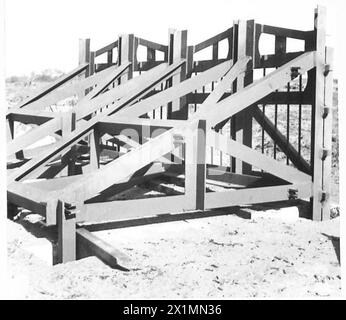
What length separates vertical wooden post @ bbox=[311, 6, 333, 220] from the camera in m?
6.22

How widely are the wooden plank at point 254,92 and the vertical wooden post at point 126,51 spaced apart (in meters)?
3.57

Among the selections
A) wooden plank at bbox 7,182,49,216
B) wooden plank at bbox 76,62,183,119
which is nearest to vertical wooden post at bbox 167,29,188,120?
wooden plank at bbox 76,62,183,119

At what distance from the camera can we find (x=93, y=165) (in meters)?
6.23

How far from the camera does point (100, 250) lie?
4305 mm

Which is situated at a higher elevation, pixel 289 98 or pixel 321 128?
pixel 289 98

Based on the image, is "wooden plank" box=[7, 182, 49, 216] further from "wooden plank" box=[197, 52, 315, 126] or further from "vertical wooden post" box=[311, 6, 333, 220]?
"vertical wooden post" box=[311, 6, 333, 220]

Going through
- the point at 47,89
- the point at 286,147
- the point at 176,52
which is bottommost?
the point at 286,147

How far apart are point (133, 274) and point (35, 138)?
2805 millimetres

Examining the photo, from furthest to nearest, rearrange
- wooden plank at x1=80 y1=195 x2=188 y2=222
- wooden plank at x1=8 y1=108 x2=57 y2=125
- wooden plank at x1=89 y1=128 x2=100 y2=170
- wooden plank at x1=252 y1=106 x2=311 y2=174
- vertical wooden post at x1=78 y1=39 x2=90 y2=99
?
vertical wooden post at x1=78 y1=39 x2=90 y2=99 → wooden plank at x1=8 y1=108 x2=57 y2=125 → wooden plank at x1=252 y1=106 x2=311 y2=174 → wooden plank at x1=89 y1=128 x2=100 y2=170 → wooden plank at x1=80 y1=195 x2=188 y2=222

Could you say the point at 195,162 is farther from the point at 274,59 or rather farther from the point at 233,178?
the point at 274,59

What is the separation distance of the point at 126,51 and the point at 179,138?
4.32 metres

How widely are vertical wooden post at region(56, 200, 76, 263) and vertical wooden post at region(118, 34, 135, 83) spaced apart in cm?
483

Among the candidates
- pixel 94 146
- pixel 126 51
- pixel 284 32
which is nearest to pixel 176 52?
pixel 126 51

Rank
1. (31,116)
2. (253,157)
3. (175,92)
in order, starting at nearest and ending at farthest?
(253,157) → (175,92) → (31,116)
